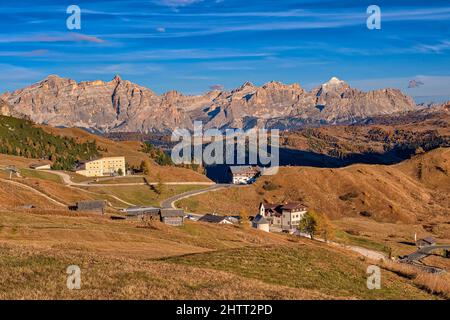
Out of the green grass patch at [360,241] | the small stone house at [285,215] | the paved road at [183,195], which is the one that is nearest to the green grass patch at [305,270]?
the green grass patch at [360,241]

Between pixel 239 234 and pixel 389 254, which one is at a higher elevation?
pixel 239 234

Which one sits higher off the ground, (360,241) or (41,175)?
(41,175)

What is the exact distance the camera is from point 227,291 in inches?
880

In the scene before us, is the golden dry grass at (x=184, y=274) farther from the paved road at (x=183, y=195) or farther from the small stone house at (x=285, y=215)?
the paved road at (x=183, y=195)

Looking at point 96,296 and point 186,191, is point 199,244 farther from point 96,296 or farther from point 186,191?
point 186,191

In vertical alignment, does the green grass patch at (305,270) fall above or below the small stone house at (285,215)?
above

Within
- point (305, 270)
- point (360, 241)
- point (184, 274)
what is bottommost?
point (360, 241)

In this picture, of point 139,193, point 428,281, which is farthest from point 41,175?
point 428,281

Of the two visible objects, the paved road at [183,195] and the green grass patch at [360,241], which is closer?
the green grass patch at [360,241]

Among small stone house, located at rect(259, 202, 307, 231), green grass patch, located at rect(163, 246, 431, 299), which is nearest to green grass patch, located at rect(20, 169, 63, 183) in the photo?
small stone house, located at rect(259, 202, 307, 231)

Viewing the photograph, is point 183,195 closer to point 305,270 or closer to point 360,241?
point 360,241

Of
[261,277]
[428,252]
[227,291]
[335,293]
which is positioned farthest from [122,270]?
[428,252]

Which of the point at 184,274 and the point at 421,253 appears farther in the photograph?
the point at 421,253

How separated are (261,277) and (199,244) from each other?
31181 millimetres
